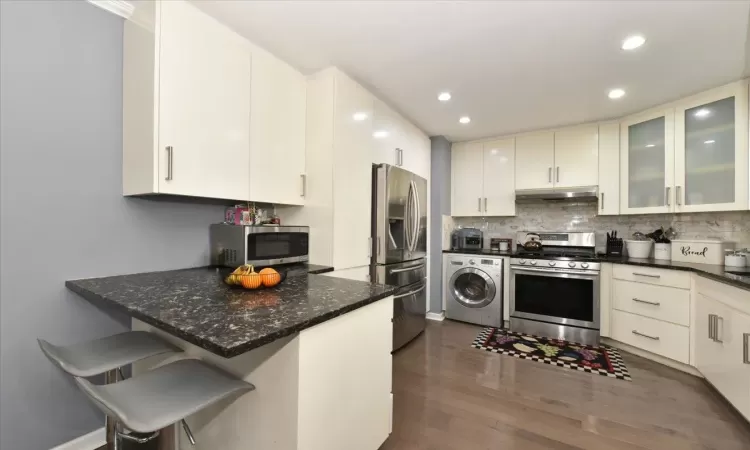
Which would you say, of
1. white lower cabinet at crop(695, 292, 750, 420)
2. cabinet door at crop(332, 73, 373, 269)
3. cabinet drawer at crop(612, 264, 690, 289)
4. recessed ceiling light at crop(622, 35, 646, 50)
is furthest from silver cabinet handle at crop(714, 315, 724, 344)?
cabinet door at crop(332, 73, 373, 269)

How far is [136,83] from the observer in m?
1.54

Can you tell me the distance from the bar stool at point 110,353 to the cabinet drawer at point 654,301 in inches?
137

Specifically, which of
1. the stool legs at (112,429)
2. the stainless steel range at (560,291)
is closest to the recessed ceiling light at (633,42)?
the stainless steel range at (560,291)

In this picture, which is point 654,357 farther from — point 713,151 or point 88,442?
point 88,442

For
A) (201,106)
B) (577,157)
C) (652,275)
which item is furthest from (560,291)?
(201,106)

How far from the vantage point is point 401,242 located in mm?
2824

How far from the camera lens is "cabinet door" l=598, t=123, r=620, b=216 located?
123 inches

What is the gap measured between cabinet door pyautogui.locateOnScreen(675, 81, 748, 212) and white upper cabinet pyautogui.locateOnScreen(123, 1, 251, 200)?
374 centimetres

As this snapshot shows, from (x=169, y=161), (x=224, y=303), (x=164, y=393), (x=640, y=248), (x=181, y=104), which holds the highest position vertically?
(x=181, y=104)

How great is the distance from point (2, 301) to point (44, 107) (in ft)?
3.00

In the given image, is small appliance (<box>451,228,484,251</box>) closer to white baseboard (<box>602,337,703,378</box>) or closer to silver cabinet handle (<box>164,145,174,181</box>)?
white baseboard (<box>602,337,703,378</box>)

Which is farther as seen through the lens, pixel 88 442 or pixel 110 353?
pixel 88 442

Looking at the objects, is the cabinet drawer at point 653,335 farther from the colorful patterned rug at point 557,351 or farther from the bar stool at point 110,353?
the bar stool at point 110,353

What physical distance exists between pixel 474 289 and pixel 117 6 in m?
3.91
